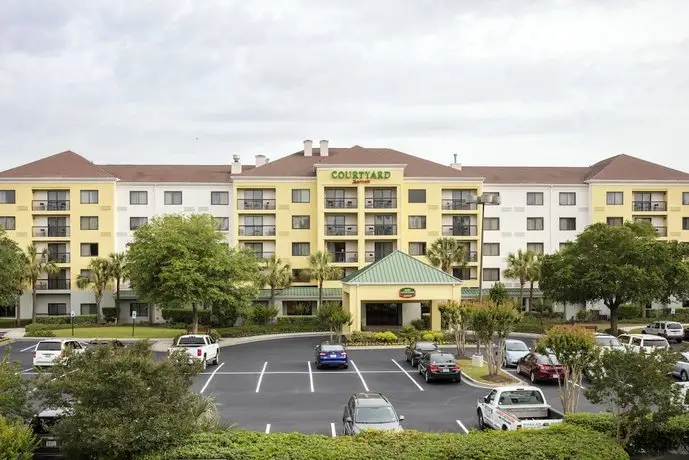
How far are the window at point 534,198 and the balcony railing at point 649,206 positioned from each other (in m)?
8.72

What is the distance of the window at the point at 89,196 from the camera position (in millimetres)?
65938

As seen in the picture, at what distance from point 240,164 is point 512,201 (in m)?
27.1

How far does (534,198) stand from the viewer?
7019 centimetres

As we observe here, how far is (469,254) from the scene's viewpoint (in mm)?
67438

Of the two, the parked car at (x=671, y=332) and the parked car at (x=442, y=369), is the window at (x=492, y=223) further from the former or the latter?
the parked car at (x=442, y=369)

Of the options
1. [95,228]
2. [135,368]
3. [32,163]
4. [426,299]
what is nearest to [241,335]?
[426,299]

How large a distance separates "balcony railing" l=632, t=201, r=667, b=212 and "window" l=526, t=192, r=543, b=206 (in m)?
8.72

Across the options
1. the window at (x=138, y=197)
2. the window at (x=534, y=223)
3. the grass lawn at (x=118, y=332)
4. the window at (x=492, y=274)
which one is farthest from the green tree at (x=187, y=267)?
the window at (x=534, y=223)

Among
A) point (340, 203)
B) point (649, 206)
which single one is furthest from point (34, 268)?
point (649, 206)

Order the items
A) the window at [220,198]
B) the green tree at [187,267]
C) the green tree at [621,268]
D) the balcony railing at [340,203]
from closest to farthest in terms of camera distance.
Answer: the green tree at [187,267] → the green tree at [621,268] → the balcony railing at [340,203] → the window at [220,198]

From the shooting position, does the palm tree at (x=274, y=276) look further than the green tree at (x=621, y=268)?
Yes

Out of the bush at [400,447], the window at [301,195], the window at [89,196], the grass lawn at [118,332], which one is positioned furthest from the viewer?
the window at [301,195]

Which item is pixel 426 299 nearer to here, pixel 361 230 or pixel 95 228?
pixel 361 230

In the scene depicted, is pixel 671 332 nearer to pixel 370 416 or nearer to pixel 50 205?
pixel 370 416
